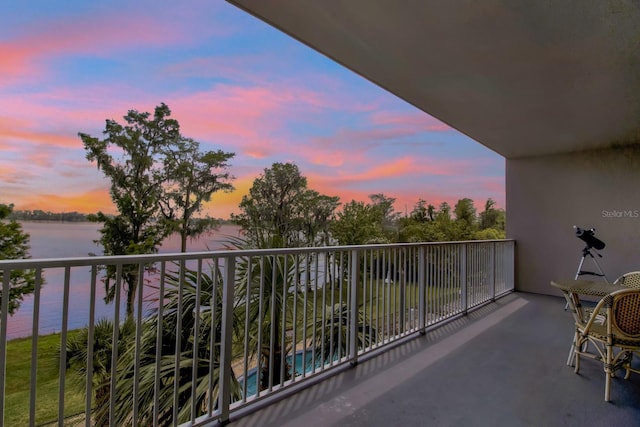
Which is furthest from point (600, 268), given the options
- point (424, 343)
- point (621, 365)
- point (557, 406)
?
point (557, 406)

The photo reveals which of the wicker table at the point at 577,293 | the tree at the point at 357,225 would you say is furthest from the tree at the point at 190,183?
the wicker table at the point at 577,293

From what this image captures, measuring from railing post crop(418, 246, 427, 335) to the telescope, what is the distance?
3.22 m

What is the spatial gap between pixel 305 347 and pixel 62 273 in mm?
1573

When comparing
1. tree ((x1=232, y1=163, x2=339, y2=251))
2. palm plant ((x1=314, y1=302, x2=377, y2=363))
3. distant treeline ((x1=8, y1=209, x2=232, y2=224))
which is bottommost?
palm plant ((x1=314, y1=302, x2=377, y2=363))

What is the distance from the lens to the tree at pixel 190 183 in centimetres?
1522

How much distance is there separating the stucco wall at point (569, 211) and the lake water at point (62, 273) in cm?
517

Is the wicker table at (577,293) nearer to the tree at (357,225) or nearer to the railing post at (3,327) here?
the railing post at (3,327)

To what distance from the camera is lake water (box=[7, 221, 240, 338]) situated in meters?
1.48

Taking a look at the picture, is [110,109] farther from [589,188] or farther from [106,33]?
[589,188]

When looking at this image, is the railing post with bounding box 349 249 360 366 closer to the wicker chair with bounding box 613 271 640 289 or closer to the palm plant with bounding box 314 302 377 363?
the palm plant with bounding box 314 302 377 363

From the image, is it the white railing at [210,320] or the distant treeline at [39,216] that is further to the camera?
the distant treeline at [39,216]

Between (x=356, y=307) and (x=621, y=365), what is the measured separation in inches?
79.7

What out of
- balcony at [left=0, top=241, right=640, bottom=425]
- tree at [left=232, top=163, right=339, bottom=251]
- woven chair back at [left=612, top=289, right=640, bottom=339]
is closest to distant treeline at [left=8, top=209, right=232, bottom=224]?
tree at [left=232, top=163, right=339, bottom=251]

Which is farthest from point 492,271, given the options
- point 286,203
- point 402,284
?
point 286,203
